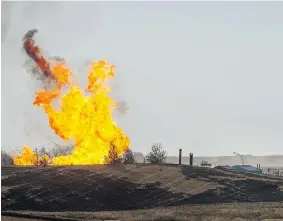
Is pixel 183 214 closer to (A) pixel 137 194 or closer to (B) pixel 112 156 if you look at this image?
(A) pixel 137 194

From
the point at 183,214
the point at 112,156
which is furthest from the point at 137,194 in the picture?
the point at 112,156

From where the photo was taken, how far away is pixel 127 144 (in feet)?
206

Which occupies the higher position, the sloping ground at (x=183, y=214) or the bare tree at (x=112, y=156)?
the bare tree at (x=112, y=156)

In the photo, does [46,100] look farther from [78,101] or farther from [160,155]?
[160,155]

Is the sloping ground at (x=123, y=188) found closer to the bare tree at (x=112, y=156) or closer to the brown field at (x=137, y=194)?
the brown field at (x=137, y=194)

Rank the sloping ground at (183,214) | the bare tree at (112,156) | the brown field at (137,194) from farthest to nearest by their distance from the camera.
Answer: the bare tree at (112,156) → the brown field at (137,194) → the sloping ground at (183,214)

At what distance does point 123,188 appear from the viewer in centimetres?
4656

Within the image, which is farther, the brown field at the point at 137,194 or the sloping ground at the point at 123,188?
the sloping ground at the point at 123,188

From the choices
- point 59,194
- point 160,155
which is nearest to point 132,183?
point 59,194

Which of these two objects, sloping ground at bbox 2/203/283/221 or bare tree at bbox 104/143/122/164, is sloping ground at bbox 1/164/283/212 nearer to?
sloping ground at bbox 2/203/283/221

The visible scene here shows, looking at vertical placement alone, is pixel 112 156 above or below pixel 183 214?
above

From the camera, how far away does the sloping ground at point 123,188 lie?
141ft

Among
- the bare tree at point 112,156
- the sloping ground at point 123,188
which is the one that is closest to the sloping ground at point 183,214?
the sloping ground at point 123,188

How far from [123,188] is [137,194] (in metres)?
2.01
